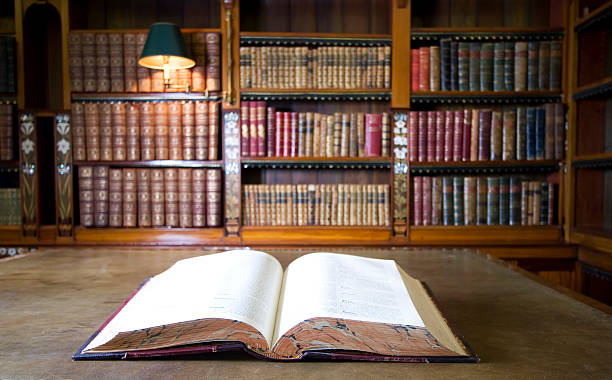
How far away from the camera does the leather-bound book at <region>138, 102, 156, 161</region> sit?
105 inches

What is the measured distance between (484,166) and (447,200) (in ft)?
1.00

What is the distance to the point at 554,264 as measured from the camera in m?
2.67

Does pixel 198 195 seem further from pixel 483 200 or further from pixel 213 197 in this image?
pixel 483 200

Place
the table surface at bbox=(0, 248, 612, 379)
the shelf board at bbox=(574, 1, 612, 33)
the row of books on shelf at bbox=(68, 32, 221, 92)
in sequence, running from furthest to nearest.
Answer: the row of books on shelf at bbox=(68, 32, 221, 92) → the shelf board at bbox=(574, 1, 612, 33) → the table surface at bbox=(0, 248, 612, 379)

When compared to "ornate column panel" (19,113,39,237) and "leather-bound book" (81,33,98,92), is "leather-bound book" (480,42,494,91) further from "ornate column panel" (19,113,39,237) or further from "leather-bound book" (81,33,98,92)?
"ornate column panel" (19,113,39,237)

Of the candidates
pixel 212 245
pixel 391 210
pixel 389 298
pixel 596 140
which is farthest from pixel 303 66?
pixel 389 298

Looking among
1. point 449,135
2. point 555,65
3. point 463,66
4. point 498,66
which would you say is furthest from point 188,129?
point 555,65

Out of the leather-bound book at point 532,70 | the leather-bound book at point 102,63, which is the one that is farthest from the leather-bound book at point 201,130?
the leather-bound book at point 532,70

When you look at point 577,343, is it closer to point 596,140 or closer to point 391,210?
point 391,210

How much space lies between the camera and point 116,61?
8.66ft

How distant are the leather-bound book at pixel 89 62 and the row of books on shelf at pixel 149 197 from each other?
0.50m

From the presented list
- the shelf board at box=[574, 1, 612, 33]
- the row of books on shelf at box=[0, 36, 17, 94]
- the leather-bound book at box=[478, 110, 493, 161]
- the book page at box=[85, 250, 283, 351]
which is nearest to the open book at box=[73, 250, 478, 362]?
the book page at box=[85, 250, 283, 351]

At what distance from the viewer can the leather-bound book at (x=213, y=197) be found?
2.66 meters

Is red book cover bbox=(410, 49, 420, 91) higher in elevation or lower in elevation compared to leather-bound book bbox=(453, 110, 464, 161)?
higher
